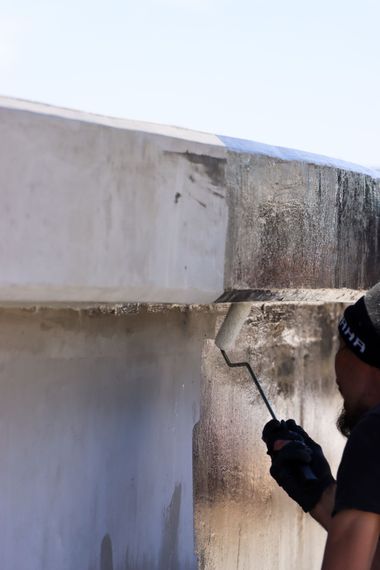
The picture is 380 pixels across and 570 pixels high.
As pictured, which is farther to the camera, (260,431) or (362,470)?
(260,431)

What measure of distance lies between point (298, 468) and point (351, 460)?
1.69 feet

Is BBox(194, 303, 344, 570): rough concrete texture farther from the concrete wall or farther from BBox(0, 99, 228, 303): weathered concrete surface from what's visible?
BBox(0, 99, 228, 303): weathered concrete surface

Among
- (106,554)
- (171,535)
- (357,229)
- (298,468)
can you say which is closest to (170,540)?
(171,535)

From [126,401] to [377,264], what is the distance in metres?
0.95

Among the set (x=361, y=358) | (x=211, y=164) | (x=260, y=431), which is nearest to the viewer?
(x=211, y=164)

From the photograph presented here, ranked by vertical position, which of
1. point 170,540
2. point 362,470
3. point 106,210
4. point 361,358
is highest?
point 106,210

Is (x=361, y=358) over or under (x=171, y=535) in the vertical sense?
over

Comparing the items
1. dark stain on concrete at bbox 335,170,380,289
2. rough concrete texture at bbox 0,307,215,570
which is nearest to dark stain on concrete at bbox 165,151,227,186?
rough concrete texture at bbox 0,307,215,570

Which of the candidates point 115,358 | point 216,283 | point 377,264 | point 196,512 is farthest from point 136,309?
point 377,264

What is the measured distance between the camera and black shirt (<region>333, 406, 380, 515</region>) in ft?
5.66

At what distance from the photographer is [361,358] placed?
2.06 metres

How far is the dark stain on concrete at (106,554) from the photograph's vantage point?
2.09 meters

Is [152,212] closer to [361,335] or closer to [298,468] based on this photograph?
[361,335]

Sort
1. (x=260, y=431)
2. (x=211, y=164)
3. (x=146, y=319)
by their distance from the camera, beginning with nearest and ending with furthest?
1. (x=211, y=164)
2. (x=146, y=319)
3. (x=260, y=431)
